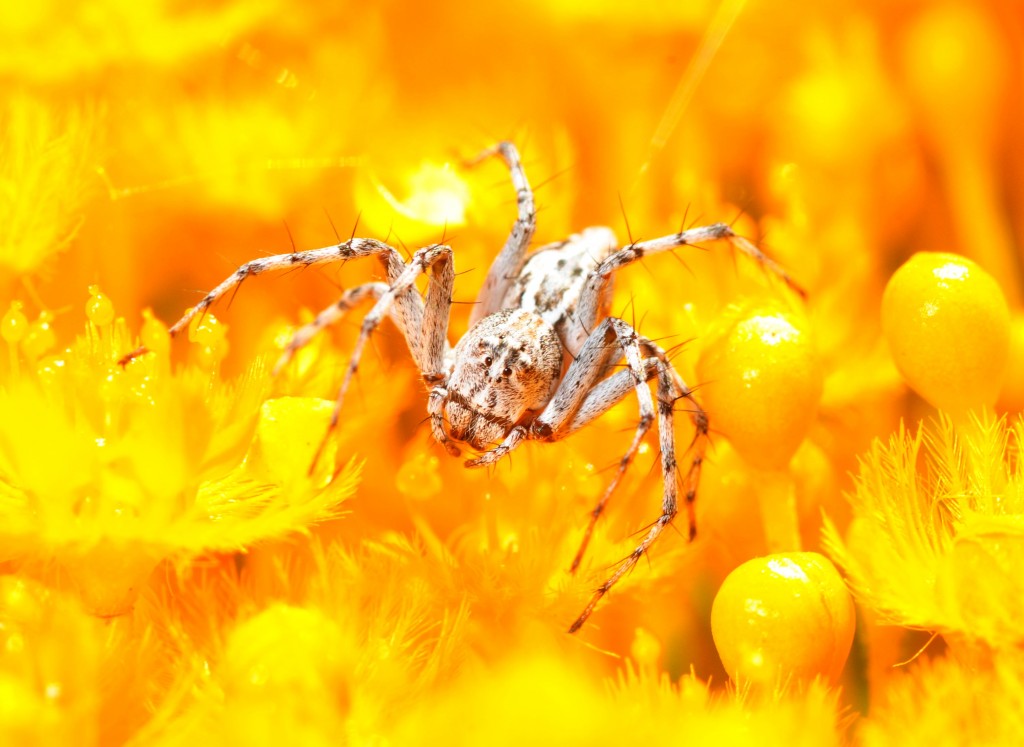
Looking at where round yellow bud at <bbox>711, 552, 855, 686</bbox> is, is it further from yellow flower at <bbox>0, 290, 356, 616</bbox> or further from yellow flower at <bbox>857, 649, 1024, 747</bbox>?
yellow flower at <bbox>0, 290, 356, 616</bbox>

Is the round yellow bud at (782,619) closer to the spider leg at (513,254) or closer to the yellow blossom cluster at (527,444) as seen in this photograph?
the yellow blossom cluster at (527,444)

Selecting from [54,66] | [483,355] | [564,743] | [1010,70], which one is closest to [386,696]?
[564,743]

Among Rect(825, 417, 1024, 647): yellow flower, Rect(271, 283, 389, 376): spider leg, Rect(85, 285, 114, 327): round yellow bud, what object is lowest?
Rect(825, 417, 1024, 647): yellow flower

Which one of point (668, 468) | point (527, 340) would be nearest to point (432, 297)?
point (527, 340)

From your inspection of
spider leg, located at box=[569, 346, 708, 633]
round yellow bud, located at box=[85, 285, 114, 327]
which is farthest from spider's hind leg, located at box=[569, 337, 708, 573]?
round yellow bud, located at box=[85, 285, 114, 327]

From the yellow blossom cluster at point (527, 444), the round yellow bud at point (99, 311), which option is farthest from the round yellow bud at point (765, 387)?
the round yellow bud at point (99, 311)

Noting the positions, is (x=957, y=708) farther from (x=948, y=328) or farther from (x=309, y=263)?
(x=309, y=263)
